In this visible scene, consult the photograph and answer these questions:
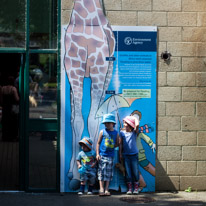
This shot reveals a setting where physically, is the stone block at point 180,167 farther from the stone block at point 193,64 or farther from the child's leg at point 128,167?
the stone block at point 193,64

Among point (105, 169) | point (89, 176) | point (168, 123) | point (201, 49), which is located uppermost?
point (201, 49)

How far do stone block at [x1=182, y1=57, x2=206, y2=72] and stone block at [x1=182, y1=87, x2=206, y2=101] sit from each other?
1.10ft

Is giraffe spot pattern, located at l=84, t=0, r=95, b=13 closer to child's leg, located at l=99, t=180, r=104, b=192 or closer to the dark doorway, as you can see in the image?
the dark doorway

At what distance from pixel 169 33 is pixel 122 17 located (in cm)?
87

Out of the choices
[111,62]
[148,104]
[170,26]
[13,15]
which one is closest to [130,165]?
[148,104]

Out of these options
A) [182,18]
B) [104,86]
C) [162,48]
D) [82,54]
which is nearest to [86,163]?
[104,86]

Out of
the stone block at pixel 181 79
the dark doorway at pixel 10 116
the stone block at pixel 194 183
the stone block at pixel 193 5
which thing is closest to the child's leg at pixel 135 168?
the stone block at pixel 194 183

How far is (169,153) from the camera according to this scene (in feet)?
31.8

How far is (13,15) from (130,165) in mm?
A: 3283

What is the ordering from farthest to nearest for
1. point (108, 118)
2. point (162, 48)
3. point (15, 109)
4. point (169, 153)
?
point (15, 109), point (169, 153), point (162, 48), point (108, 118)

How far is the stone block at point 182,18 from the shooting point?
9580 mm

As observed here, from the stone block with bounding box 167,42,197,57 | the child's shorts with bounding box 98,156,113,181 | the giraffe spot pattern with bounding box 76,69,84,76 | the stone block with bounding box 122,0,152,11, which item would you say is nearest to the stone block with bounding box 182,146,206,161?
the child's shorts with bounding box 98,156,113,181

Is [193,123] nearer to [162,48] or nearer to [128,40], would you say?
[162,48]

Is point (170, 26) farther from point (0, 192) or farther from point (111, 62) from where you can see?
point (0, 192)
